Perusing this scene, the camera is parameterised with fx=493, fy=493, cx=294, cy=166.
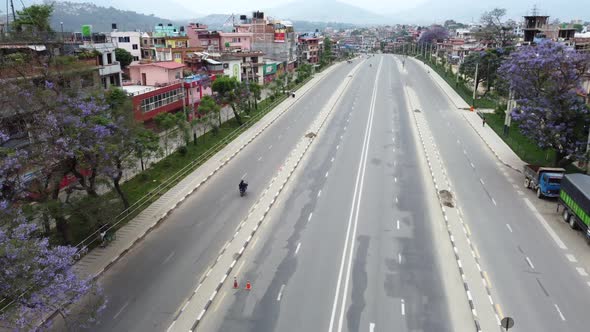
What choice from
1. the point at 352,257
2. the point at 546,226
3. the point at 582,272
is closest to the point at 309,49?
the point at 546,226

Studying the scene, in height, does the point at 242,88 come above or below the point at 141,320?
above

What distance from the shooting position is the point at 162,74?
5900 cm

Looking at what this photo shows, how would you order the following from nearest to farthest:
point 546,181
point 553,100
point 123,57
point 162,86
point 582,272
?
1. point 582,272
2. point 546,181
3. point 553,100
4. point 162,86
5. point 123,57

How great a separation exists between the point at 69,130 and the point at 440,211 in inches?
877

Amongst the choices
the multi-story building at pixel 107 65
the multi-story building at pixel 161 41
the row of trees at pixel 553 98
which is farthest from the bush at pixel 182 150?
the multi-story building at pixel 161 41

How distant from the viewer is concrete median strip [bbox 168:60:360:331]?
67.3 feet

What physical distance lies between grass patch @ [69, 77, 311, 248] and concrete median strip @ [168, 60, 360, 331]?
6.77 m

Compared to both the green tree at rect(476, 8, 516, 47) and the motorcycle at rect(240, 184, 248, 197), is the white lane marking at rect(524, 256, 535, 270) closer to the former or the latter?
the motorcycle at rect(240, 184, 248, 197)

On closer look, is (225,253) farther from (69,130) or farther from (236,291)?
(69,130)

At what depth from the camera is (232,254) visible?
85.1 feet

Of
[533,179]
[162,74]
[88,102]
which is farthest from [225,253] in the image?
[162,74]

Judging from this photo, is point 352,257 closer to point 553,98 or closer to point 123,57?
point 553,98

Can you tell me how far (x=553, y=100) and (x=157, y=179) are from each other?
31065 millimetres

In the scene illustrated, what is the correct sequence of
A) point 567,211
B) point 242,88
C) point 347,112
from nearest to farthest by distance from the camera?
point 567,211, point 242,88, point 347,112
